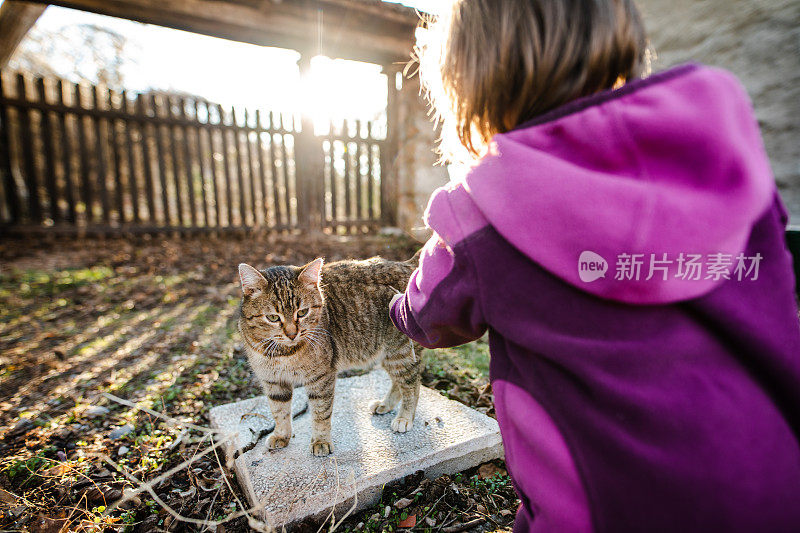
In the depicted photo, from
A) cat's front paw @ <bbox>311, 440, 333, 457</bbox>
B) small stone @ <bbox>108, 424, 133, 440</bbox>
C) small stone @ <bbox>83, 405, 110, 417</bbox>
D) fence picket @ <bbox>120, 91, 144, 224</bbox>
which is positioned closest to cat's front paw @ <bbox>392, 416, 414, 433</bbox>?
cat's front paw @ <bbox>311, 440, 333, 457</bbox>

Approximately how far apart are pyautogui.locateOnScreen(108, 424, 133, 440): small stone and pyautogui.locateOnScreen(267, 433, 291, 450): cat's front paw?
107cm

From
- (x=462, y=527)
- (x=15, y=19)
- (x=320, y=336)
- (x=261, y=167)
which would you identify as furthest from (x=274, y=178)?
(x=462, y=527)

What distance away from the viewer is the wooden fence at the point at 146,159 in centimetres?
725

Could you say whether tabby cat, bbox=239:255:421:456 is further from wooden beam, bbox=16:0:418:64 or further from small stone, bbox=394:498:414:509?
wooden beam, bbox=16:0:418:64

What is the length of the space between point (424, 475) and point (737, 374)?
163 cm

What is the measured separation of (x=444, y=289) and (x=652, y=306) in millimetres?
535

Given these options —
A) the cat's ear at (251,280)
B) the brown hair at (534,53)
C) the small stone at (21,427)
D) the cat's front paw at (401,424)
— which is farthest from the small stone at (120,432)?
the brown hair at (534,53)

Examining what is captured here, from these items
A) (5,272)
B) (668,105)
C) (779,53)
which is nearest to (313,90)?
(5,272)

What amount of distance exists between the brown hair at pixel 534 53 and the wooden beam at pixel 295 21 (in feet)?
21.0

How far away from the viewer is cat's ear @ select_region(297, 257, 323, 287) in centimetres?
249

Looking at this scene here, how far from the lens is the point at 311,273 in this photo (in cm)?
251

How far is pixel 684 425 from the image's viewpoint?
951 mm

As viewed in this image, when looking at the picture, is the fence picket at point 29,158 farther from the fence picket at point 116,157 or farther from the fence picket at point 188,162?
the fence picket at point 188,162

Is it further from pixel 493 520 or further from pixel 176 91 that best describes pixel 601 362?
pixel 176 91
